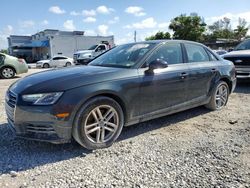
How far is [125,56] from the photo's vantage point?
4.39m

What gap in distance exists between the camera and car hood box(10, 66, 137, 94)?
10.8ft

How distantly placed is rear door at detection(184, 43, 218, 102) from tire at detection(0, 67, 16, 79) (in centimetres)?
1034

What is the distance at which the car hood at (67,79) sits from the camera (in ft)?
10.8

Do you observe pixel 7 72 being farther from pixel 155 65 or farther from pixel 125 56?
pixel 155 65

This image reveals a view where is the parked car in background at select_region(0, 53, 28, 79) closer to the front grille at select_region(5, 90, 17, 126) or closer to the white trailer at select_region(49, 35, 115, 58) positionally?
the front grille at select_region(5, 90, 17, 126)

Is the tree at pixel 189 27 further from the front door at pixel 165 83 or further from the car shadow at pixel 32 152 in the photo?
the car shadow at pixel 32 152

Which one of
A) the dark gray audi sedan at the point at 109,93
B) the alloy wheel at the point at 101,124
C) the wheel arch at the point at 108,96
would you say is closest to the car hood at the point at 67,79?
the dark gray audi sedan at the point at 109,93

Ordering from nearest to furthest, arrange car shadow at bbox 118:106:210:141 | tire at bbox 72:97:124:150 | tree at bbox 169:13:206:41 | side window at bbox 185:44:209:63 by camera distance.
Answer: tire at bbox 72:97:124:150 → car shadow at bbox 118:106:210:141 → side window at bbox 185:44:209:63 → tree at bbox 169:13:206:41

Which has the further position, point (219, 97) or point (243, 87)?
point (243, 87)

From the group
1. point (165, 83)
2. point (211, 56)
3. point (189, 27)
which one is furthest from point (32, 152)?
point (189, 27)

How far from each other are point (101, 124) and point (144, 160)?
79cm

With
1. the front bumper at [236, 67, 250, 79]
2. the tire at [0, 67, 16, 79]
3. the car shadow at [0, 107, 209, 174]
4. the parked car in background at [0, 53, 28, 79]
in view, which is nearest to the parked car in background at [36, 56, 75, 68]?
the parked car in background at [0, 53, 28, 79]

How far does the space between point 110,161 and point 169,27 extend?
156ft

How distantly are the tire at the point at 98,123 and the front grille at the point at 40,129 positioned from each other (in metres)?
0.29
